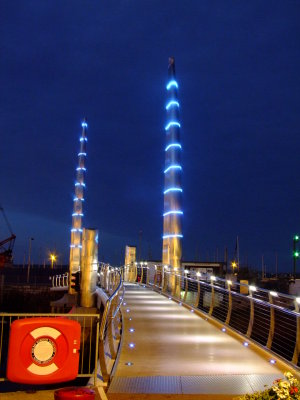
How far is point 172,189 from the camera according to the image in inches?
941

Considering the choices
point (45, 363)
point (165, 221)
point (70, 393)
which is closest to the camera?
point (70, 393)

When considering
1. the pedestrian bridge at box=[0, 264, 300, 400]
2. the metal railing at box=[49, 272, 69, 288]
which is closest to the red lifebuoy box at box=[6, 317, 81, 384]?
the pedestrian bridge at box=[0, 264, 300, 400]

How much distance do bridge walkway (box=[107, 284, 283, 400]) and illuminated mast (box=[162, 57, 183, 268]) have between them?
29.1 ft

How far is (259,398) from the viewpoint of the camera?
14.9 feet

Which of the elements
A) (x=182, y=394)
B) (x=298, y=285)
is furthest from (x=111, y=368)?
(x=298, y=285)

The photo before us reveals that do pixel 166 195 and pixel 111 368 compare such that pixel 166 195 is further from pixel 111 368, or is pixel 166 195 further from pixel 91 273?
pixel 111 368

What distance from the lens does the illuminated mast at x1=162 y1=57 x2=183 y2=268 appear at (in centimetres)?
2306

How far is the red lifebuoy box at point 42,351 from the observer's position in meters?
6.10

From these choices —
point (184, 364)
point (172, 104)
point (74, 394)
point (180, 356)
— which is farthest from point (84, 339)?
point (172, 104)

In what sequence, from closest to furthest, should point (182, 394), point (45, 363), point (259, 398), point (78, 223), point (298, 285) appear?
point (259, 398) < point (45, 363) < point (182, 394) < point (298, 285) < point (78, 223)

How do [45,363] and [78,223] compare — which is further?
[78,223]

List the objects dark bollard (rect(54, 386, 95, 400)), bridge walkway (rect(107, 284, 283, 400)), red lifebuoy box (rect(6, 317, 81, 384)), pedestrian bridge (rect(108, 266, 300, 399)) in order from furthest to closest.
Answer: pedestrian bridge (rect(108, 266, 300, 399)) → bridge walkway (rect(107, 284, 283, 400)) → red lifebuoy box (rect(6, 317, 81, 384)) → dark bollard (rect(54, 386, 95, 400))

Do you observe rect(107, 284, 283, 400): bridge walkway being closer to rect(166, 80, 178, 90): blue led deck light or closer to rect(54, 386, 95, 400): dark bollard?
A: rect(54, 386, 95, 400): dark bollard

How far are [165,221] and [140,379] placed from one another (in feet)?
54.9
